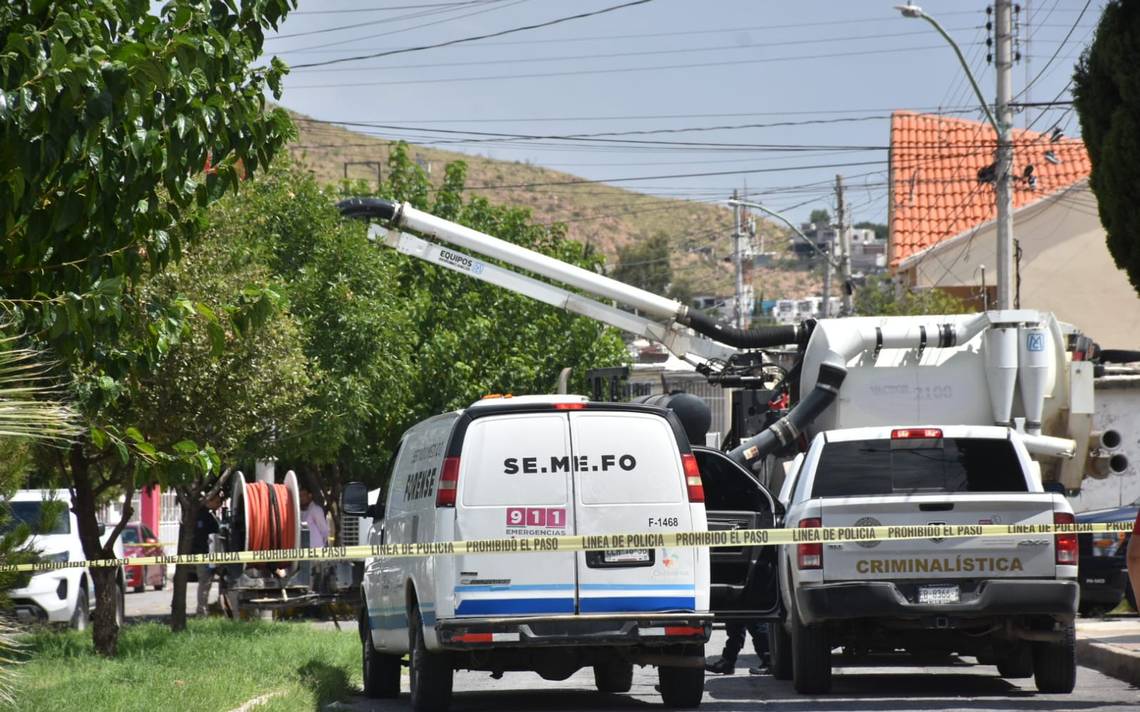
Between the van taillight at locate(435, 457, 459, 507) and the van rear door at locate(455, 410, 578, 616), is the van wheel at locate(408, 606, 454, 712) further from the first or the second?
the van taillight at locate(435, 457, 459, 507)

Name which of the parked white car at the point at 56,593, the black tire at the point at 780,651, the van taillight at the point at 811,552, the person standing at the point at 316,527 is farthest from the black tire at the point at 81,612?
the van taillight at the point at 811,552

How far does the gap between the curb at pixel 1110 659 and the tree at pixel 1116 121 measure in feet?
11.4

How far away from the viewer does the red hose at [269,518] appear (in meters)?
24.0

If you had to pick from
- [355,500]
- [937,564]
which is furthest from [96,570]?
[937,564]

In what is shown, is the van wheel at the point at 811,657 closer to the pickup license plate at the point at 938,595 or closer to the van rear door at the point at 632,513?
the pickup license plate at the point at 938,595

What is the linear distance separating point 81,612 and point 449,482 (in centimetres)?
1236

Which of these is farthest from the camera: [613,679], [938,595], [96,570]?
[96,570]

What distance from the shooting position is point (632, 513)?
39.4 ft

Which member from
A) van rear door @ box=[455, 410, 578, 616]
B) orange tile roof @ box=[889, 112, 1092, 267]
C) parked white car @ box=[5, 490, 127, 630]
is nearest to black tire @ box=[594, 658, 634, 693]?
van rear door @ box=[455, 410, 578, 616]

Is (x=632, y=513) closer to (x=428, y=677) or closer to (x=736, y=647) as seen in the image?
(x=428, y=677)

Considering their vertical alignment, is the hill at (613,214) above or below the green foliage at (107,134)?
above

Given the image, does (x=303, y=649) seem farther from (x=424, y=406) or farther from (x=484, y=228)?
(x=484, y=228)

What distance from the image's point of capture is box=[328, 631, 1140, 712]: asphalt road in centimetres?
1249

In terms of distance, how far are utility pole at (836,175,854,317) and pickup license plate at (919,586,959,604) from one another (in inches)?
1022
